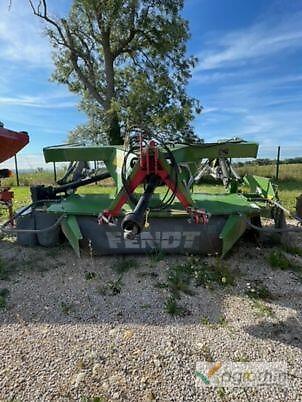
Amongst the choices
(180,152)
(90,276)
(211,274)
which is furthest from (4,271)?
(180,152)

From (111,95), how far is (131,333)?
1603cm

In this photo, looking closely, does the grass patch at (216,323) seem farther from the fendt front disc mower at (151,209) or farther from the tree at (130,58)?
the tree at (130,58)

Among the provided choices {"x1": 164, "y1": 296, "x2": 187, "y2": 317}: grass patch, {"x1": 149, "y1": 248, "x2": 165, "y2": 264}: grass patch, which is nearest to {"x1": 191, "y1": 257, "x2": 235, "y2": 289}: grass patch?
{"x1": 149, "y1": 248, "x2": 165, "y2": 264}: grass patch

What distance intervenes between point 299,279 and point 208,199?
6.05ft

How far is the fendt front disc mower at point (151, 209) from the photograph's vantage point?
3660mm

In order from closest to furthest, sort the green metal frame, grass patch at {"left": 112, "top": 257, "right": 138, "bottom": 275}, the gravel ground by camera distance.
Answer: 1. the gravel ground
2. grass patch at {"left": 112, "top": 257, "right": 138, "bottom": 275}
3. the green metal frame

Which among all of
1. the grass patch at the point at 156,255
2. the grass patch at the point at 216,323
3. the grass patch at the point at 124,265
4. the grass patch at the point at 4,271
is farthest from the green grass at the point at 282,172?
the grass patch at the point at 216,323

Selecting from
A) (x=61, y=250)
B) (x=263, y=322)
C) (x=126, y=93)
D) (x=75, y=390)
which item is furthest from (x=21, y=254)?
(x=126, y=93)

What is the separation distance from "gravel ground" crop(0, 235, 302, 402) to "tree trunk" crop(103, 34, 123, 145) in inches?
520

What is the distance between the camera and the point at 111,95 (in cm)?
1767

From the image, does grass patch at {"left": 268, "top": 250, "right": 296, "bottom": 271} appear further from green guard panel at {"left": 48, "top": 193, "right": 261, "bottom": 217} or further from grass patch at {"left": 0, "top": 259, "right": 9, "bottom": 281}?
grass patch at {"left": 0, "top": 259, "right": 9, "bottom": 281}

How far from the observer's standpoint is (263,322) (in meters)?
3.25

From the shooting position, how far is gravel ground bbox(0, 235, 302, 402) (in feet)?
7.95

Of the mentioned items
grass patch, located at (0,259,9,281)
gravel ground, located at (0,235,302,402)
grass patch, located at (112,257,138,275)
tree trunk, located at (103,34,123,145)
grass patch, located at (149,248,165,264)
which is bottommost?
gravel ground, located at (0,235,302,402)
